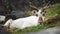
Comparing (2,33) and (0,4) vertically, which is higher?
(0,4)

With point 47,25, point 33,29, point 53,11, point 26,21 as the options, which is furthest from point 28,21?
point 53,11

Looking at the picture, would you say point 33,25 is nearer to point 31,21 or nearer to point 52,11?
point 31,21

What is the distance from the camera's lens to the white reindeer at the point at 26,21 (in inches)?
132

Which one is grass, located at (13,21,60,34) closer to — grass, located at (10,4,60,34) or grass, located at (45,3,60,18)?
grass, located at (10,4,60,34)

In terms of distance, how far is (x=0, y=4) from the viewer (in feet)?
11.2

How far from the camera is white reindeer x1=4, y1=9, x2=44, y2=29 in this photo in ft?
11.0

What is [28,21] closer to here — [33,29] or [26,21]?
[26,21]

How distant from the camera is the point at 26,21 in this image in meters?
3.37

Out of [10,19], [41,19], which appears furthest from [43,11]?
[10,19]

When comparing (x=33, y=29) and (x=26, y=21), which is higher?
(x=26, y=21)

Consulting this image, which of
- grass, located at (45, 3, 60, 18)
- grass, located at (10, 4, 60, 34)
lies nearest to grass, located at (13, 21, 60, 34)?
grass, located at (10, 4, 60, 34)

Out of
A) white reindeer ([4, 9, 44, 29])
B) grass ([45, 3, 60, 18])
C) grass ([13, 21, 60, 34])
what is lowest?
grass ([13, 21, 60, 34])

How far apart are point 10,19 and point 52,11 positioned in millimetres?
612

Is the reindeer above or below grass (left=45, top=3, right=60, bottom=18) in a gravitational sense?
below
